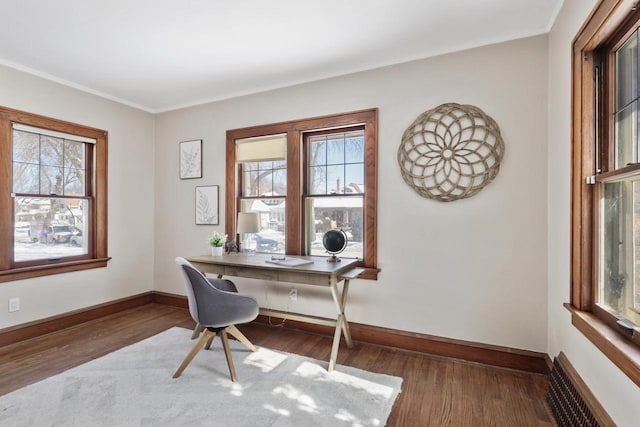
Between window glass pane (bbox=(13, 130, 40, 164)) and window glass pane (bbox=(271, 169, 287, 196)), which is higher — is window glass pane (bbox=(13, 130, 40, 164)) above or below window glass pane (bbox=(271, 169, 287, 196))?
above

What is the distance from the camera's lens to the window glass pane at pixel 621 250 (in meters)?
1.42

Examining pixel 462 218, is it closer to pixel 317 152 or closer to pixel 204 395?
pixel 317 152

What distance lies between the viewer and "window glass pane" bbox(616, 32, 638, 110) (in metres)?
1.43

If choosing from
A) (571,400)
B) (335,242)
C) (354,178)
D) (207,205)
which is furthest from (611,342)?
(207,205)

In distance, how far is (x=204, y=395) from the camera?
2.09m

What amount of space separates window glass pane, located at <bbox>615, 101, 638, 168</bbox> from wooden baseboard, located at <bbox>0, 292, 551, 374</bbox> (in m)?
1.56

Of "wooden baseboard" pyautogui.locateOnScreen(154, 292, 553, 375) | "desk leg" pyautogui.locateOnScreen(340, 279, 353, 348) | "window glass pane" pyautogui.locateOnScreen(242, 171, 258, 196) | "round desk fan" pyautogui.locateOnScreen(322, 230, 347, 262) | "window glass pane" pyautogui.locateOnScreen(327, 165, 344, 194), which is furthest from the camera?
"window glass pane" pyautogui.locateOnScreen(242, 171, 258, 196)

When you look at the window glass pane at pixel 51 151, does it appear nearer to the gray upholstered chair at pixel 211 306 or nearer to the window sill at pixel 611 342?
the gray upholstered chair at pixel 211 306

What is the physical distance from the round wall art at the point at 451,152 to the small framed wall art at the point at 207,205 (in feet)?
7.51

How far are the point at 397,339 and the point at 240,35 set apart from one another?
9.53ft

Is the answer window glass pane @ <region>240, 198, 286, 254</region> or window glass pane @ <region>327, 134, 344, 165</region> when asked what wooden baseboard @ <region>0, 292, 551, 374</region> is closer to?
window glass pane @ <region>240, 198, 286, 254</region>

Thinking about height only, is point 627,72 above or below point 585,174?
above

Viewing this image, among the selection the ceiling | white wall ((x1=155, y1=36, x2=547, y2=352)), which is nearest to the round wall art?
white wall ((x1=155, y1=36, x2=547, y2=352))

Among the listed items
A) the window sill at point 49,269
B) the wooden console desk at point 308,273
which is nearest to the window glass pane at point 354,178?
the wooden console desk at point 308,273
